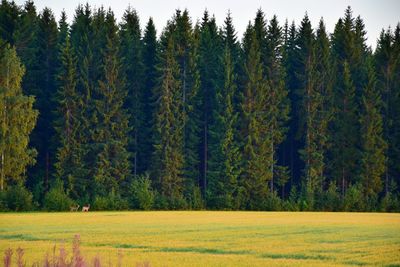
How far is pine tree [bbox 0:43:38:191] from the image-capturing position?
181 ft

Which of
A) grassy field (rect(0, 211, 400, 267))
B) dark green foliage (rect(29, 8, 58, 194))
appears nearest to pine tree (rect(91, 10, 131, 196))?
dark green foliage (rect(29, 8, 58, 194))

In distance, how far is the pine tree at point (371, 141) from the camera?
6925 centimetres

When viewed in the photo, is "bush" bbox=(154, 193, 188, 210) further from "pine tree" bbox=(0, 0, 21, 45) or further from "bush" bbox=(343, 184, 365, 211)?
"pine tree" bbox=(0, 0, 21, 45)

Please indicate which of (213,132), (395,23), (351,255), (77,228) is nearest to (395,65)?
(395,23)

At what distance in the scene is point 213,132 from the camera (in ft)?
225

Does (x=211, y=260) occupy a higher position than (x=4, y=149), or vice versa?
(x=4, y=149)

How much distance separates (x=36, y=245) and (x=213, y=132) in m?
44.7

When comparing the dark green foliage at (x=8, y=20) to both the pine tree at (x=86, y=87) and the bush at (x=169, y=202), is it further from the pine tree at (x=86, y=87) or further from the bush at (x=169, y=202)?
the bush at (x=169, y=202)

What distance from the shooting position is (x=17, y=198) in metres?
53.7

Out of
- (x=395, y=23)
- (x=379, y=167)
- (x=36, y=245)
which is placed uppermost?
(x=395, y=23)

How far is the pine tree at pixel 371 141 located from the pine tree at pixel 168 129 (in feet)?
64.6

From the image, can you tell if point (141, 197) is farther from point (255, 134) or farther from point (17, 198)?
point (255, 134)

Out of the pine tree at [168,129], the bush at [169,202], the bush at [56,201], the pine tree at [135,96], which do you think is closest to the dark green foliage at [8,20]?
the pine tree at [135,96]

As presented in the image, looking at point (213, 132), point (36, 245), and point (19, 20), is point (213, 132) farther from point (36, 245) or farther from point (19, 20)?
point (36, 245)
